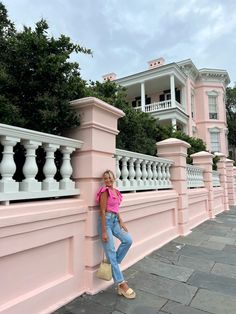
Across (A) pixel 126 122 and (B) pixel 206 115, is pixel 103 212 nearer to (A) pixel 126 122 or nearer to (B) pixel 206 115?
(A) pixel 126 122

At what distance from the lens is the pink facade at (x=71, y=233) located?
7.79 ft

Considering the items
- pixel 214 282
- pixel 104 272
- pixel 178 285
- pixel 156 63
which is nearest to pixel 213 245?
pixel 214 282

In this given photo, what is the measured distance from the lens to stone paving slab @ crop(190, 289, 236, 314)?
2762mm

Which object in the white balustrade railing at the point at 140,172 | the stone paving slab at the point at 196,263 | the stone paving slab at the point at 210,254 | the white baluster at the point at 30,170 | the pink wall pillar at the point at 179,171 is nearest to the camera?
the white baluster at the point at 30,170

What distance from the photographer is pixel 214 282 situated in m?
3.49

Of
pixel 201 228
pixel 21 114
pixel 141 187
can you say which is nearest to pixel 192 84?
pixel 201 228

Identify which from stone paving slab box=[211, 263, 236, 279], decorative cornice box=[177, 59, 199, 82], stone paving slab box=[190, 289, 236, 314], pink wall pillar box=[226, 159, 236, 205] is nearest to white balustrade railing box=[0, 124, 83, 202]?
stone paving slab box=[190, 289, 236, 314]

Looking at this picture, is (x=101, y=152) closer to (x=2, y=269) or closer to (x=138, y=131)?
(x=2, y=269)

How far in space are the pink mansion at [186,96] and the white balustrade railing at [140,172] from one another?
15934 mm

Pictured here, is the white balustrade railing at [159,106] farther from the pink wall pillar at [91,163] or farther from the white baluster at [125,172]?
the pink wall pillar at [91,163]

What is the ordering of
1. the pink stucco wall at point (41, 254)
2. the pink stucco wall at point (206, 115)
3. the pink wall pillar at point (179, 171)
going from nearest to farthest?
the pink stucco wall at point (41, 254) < the pink wall pillar at point (179, 171) < the pink stucco wall at point (206, 115)

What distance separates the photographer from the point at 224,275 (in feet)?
12.4

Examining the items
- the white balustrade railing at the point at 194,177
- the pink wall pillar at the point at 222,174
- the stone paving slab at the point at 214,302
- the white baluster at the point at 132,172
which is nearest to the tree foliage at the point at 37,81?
the white baluster at the point at 132,172

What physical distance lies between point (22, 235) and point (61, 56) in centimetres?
197
